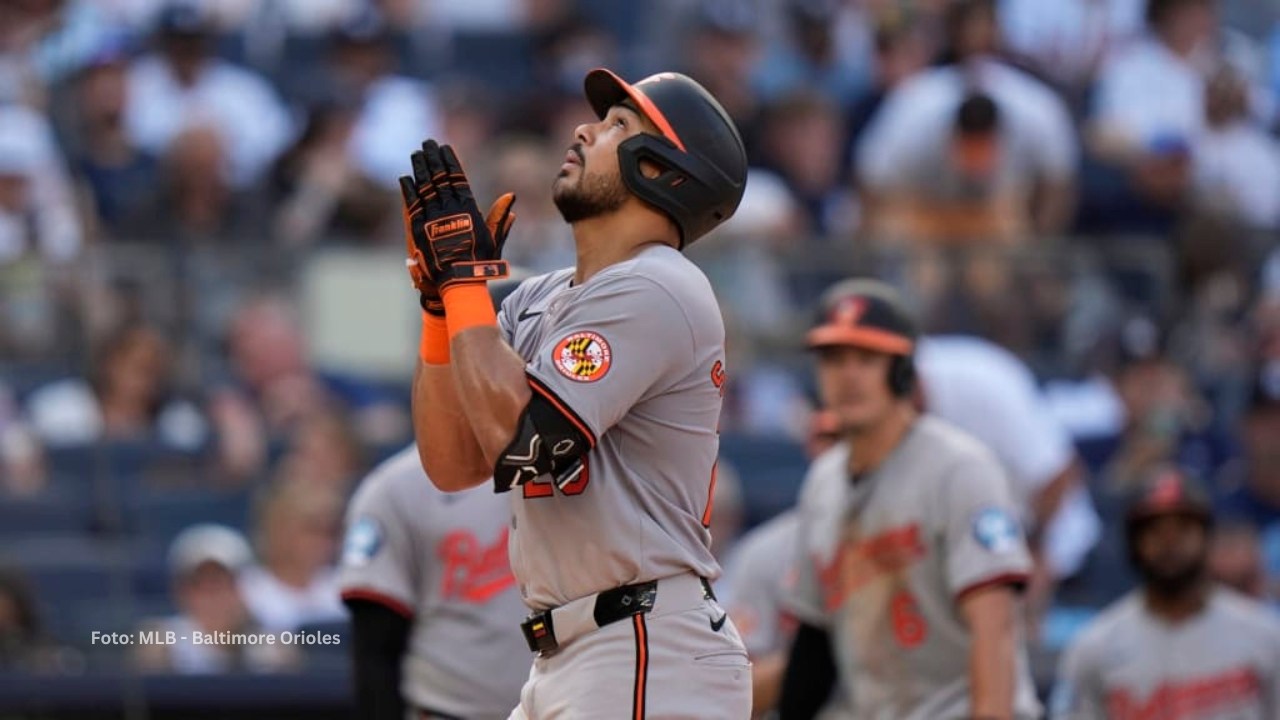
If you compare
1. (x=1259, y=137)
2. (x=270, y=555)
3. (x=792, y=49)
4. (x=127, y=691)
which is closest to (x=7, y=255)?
(x=270, y=555)

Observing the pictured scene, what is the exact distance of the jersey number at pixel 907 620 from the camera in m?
6.09

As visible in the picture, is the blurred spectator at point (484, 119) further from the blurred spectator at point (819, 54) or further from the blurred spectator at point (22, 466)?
the blurred spectator at point (22, 466)

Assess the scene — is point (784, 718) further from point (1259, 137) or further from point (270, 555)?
point (1259, 137)

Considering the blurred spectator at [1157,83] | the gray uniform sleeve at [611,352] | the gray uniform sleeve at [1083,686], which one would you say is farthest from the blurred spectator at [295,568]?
the blurred spectator at [1157,83]

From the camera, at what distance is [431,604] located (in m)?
5.98

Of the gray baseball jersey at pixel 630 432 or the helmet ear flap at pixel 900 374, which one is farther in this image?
the helmet ear flap at pixel 900 374

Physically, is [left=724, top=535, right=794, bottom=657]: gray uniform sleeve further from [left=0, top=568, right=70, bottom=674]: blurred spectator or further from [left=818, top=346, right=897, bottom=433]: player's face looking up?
[left=0, top=568, right=70, bottom=674]: blurred spectator

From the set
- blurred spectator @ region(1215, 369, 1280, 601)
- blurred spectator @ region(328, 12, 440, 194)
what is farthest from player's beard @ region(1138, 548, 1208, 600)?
blurred spectator @ region(328, 12, 440, 194)

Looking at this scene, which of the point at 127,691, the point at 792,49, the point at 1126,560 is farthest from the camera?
the point at 792,49

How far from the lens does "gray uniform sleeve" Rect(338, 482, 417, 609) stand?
5918 millimetres

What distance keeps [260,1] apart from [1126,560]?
6129 millimetres

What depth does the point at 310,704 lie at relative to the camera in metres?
7.90

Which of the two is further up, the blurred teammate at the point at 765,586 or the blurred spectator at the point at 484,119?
the blurred spectator at the point at 484,119

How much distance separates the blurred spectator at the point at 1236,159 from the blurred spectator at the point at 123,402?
543 cm
